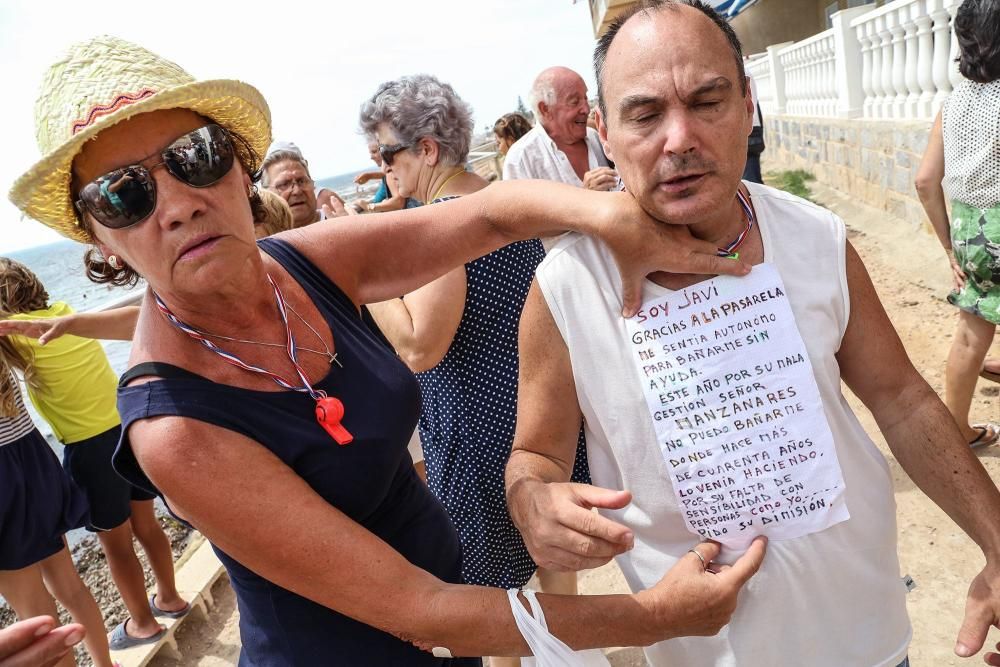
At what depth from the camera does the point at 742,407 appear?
1367 millimetres

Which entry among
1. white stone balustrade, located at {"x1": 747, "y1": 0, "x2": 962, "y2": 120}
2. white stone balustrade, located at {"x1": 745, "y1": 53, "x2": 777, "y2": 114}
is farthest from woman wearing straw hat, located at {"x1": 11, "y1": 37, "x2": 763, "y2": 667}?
white stone balustrade, located at {"x1": 745, "y1": 53, "x2": 777, "y2": 114}

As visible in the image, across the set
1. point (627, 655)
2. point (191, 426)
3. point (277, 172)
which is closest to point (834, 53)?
point (277, 172)

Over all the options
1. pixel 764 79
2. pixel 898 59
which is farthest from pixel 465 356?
pixel 764 79

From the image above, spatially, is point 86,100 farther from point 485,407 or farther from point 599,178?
point 599,178

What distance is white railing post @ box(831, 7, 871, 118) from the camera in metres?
6.77

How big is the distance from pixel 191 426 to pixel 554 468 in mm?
732

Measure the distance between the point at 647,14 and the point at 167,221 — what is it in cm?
101

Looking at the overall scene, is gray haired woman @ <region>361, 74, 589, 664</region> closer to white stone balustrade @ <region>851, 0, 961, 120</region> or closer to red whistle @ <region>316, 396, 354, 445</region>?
red whistle @ <region>316, 396, 354, 445</region>

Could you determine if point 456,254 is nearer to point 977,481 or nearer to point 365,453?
point 365,453

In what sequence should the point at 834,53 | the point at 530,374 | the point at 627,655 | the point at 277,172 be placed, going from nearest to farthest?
the point at 530,374
the point at 627,655
the point at 277,172
the point at 834,53

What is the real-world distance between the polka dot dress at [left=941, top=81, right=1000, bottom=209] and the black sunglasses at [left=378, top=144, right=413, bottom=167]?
89.4 inches

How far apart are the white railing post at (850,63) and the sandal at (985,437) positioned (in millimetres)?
4305

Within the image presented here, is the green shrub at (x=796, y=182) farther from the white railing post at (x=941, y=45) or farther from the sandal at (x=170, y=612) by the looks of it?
the sandal at (x=170, y=612)

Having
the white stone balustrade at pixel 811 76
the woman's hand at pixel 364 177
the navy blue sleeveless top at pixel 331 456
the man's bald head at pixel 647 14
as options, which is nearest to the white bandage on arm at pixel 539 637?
Result: the navy blue sleeveless top at pixel 331 456
